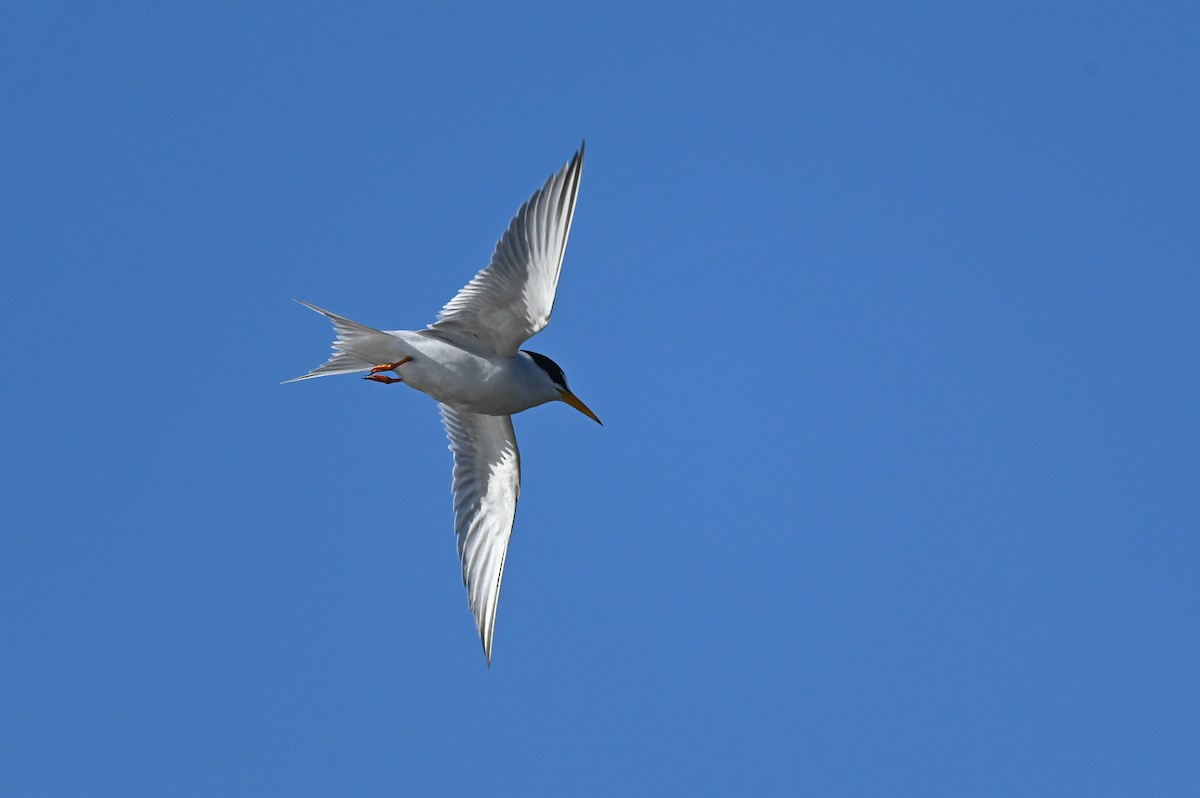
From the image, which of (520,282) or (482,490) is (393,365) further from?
(482,490)

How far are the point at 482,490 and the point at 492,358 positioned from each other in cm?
178

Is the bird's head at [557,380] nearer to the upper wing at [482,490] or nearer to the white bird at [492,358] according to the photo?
the white bird at [492,358]

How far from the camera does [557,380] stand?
9.29 meters

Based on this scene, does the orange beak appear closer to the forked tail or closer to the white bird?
the white bird

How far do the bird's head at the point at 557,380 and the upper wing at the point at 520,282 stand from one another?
27 centimetres

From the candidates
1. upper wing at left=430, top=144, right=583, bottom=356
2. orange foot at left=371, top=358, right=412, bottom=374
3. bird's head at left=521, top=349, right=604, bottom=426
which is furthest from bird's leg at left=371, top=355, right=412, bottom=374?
bird's head at left=521, top=349, right=604, bottom=426

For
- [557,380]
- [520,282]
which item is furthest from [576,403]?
[520,282]

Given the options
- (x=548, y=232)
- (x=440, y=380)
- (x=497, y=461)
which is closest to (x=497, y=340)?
(x=440, y=380)

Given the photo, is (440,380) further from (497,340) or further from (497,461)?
(497,461)

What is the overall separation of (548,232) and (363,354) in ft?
5.64

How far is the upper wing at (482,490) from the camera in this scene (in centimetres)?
1002

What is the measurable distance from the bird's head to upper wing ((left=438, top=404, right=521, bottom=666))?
89cm

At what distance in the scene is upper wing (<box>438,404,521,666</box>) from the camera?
395 inches

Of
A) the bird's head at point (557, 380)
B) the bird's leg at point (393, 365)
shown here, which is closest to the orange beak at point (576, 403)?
the bird's head at point (557, 380)
